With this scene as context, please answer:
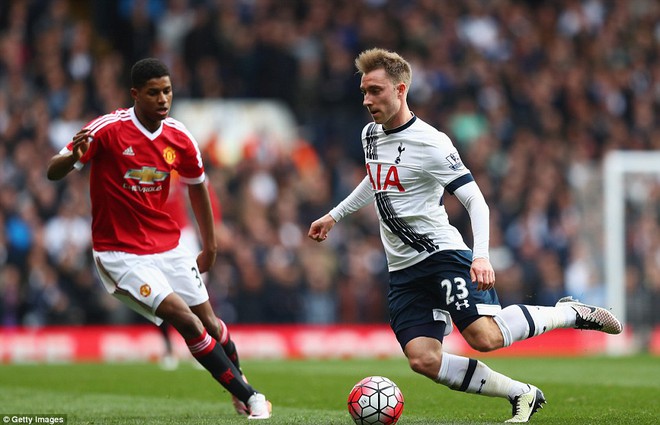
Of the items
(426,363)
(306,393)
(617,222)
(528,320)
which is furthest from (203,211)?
(617,222)

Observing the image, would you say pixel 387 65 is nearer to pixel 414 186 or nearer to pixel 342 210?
pixel 414 186

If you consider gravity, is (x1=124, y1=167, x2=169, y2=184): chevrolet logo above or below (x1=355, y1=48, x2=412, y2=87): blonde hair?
below

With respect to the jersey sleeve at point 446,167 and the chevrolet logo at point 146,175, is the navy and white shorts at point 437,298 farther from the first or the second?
Answer: the chevrolet logo at point 146,175

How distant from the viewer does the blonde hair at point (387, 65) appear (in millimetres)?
7633

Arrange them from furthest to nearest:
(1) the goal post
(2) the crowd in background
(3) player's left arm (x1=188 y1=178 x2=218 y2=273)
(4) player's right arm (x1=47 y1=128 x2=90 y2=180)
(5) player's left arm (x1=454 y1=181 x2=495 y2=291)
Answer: (1) the goal post, (2) the crowd in background, (3) player's left arm (x1=188 y1=178 x2=218 y2=273), (4) player's right arm (x1=47 y1=128 x2=90 y2=180), (5) player's left arm (x1=454 y1=181 x2=495 y2=291)

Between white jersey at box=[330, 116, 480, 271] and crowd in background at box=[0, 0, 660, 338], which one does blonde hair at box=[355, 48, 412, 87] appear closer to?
white jersey at box=[330, 116, 480, 271]

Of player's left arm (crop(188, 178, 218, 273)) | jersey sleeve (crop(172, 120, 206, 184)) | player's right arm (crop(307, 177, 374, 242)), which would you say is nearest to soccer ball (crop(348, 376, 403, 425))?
player's right arm (crop(307, 177, 374, 242))

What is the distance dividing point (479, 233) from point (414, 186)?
61cm

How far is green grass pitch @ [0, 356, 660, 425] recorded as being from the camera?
8312 millimetres

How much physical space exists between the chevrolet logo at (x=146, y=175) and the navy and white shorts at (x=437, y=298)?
6.30 feet

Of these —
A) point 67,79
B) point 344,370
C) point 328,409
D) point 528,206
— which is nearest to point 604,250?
point 528,206

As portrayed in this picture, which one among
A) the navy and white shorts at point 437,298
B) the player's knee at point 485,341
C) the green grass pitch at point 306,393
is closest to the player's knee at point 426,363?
the navy and white shorts at point 437,298

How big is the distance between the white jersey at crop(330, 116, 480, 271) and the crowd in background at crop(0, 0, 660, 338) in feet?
31.2

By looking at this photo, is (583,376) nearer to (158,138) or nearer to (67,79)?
(158,138)
